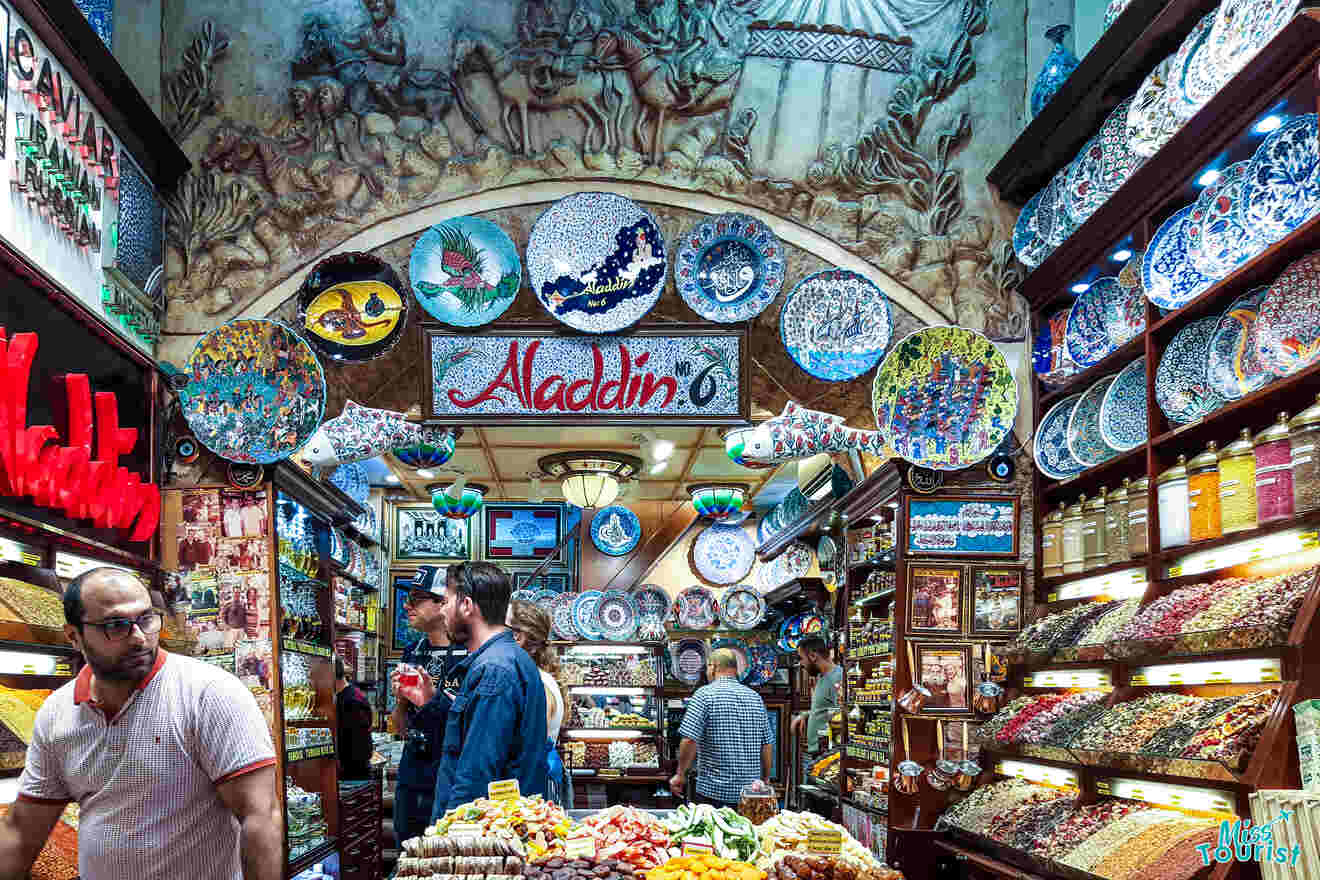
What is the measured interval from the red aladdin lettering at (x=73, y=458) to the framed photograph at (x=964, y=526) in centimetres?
369

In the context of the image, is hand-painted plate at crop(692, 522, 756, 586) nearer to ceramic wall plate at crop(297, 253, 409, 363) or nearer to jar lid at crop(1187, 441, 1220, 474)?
ceramic wall plate at crop(297, 253, 409, 363)

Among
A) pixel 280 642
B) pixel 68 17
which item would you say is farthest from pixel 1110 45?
pixel 280 642

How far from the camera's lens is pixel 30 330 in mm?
4469

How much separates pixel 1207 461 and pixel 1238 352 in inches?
15.1

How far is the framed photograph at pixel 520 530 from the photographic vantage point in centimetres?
1351

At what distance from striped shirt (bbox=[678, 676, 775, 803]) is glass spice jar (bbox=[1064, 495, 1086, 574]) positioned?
222 cm

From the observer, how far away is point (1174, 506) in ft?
14.3

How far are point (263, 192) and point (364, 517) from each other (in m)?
3.58

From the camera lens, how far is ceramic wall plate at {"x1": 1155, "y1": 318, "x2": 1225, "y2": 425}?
4309mm

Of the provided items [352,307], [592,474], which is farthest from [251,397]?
[592,474]

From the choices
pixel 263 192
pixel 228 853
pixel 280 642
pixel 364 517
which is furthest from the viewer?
pixel 364 517

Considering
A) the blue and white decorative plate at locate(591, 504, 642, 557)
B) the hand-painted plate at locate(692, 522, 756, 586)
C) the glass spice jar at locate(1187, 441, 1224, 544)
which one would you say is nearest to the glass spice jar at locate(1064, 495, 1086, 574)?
the glass spice jar at locate(1187, 441, 1224, 544)

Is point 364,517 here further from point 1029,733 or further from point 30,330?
point 1029,733

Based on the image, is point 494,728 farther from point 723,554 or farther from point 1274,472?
point 723,554
